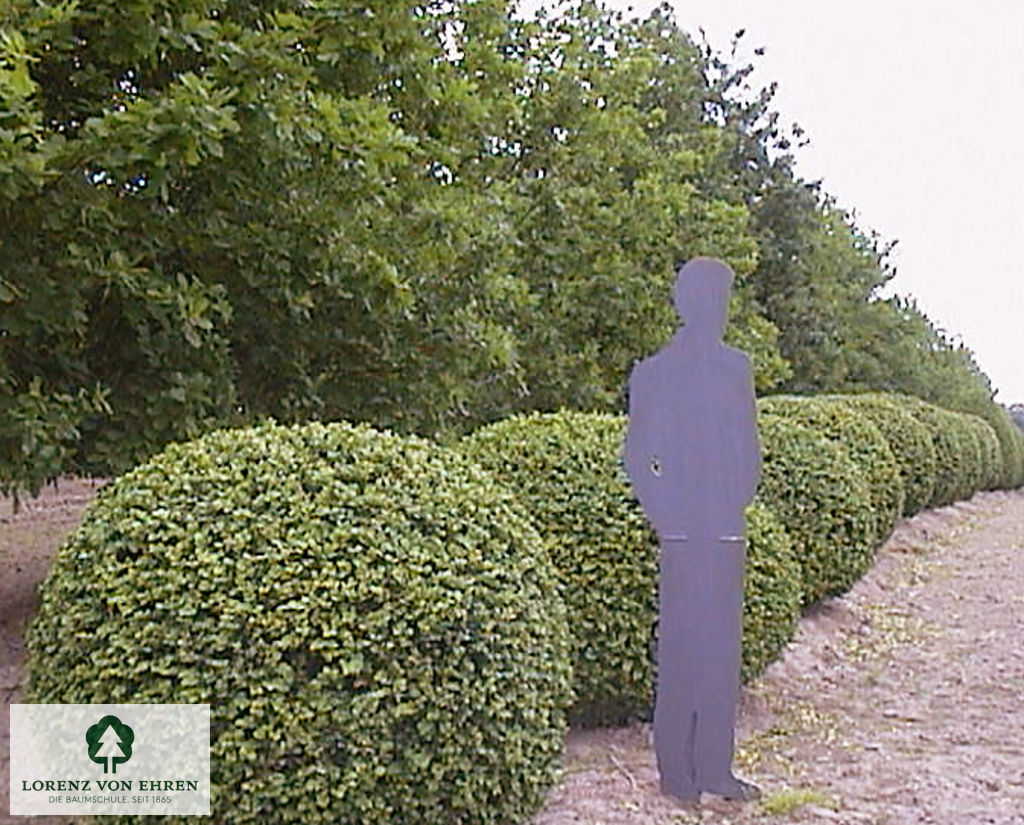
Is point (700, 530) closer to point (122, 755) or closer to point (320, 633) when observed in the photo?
point (320, 633)

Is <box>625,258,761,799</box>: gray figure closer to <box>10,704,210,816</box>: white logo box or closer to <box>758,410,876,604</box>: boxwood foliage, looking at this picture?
<box>10,704,210,816</box>: white logo box

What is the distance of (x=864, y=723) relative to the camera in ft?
15.7

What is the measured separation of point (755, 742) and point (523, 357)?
4.55 m

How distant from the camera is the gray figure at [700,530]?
11.9 feet

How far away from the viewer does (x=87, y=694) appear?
2.94m

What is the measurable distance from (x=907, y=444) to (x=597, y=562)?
7.90 metres

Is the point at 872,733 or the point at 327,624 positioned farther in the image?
the point at 872,733

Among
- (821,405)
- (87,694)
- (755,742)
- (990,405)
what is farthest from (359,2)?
(990,405)

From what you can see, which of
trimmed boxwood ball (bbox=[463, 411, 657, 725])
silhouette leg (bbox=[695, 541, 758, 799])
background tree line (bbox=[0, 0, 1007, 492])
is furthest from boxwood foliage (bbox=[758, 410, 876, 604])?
silhouette leg (bbox=[695, 541, 758, 799])

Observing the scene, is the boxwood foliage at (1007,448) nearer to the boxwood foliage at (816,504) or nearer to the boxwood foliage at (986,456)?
the boxwood foliage at (986,456)

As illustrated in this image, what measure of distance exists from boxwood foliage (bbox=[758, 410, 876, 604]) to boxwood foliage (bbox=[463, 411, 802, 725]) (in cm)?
163

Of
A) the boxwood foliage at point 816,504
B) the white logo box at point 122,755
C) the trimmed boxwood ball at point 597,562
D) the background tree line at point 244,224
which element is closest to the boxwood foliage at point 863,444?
the boxwood foliage at point 816,504

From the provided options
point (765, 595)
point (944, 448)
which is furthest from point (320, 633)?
point (944, 448)

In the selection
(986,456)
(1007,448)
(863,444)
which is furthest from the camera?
(1007,448)
